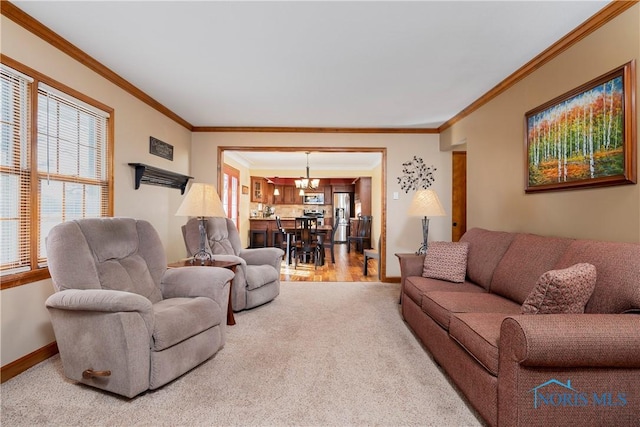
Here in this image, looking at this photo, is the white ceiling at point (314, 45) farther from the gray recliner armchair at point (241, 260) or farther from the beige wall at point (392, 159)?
the gray recliner armchair at point (241, 260)

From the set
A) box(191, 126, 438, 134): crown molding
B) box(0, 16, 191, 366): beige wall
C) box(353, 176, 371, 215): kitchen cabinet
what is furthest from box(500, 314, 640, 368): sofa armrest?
box(353, 176, 371, 215): kitchen cabinet

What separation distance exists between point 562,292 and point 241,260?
9.29 ft

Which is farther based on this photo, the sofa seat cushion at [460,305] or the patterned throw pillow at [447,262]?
the patterned throw pillow at [447,262]

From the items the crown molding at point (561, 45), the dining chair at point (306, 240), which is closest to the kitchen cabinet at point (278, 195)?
the dining chair at point (306, 240)

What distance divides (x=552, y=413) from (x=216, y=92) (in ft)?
12.5

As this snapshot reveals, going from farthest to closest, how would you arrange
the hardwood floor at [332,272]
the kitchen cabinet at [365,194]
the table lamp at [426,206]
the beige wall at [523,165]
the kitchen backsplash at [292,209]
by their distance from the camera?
the kitchen backsplash at [292,209] < the kitchen cabinet at [365,194] < the hardwood floor at [332,272] < the table lamp at [426,206] < the beige wall at [523,165]

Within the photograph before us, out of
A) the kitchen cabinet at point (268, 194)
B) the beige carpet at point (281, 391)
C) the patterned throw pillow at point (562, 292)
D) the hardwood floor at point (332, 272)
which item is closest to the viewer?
the patterned throw pillow at point (562, 292)

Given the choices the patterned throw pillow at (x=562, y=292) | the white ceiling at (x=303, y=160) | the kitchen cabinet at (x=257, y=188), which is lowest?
the patterned throw pillow at (x=562, y=292)

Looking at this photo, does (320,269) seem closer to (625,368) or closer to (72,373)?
(72,373)

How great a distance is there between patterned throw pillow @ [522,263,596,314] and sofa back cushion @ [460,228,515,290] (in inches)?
46.5

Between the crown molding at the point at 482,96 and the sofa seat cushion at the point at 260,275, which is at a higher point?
the crown molding at the point at 482,96

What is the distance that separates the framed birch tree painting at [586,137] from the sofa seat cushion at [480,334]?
120 cm

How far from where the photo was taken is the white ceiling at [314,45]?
2160 mm

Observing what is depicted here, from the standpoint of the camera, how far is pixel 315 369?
7.59 feet
